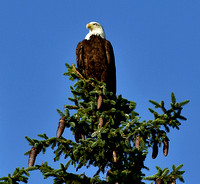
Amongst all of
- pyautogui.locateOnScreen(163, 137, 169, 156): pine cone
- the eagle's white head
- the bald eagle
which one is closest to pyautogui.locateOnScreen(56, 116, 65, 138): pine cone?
pyautogui.locateOnScreen(163, 137, 169, 156): pine cone

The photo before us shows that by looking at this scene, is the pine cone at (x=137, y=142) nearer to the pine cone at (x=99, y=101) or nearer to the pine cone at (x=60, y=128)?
the pine cone at (x=99, y=101)

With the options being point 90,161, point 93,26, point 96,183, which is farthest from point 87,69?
point 96,183

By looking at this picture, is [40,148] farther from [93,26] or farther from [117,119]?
[93,26]

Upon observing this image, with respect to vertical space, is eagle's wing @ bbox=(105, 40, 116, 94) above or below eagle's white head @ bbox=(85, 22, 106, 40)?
below

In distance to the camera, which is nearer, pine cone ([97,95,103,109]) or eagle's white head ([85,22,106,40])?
pine cone ([97,95,103,109])

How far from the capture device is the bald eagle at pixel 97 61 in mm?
8375

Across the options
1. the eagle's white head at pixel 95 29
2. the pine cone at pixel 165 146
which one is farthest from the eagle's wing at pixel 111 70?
the pine cone at pixel 165 146

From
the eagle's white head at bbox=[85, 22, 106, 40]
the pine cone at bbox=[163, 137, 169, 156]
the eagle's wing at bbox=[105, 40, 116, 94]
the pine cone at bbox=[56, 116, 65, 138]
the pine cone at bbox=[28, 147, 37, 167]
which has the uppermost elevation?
the eagle's white head at bbox=[85, 22, 106, 40]

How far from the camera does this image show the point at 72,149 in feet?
17.6

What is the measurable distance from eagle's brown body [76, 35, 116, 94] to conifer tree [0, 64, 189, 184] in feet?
7.32

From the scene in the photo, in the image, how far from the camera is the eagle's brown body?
838 cm

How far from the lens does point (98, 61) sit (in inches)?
330

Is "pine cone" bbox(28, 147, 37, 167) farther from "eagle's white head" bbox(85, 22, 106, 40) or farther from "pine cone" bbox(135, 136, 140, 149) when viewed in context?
"eagle's white head" bbox(85, 22, 106, 40)

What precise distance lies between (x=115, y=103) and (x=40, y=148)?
138cm
